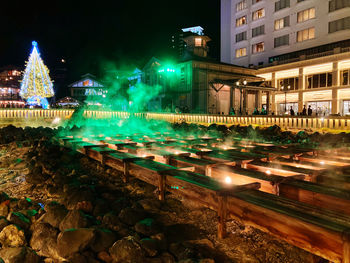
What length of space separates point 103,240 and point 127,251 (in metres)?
0.56

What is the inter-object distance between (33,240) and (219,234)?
3137 mm

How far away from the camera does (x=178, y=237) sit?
4.34 metres

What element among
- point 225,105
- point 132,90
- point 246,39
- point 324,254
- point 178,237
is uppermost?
point 246,39

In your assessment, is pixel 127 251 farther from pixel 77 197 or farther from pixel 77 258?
pixel 77 197

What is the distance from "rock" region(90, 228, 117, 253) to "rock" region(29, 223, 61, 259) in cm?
Result: 66

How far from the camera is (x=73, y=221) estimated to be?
13.9 feet

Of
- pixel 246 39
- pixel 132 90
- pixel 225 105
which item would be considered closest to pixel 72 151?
pixel 225 105

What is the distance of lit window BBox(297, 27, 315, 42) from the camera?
33.3 metres

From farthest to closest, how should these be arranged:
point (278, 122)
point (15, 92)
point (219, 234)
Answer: point (15, 92) → point (278, 122) → point (219, 234)

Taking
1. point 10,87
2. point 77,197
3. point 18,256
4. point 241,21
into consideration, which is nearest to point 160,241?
point 18,256

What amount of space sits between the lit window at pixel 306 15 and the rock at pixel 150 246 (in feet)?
127

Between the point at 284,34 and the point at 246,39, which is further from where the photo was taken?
the point at 246,39

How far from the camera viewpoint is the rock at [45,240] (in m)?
4.01

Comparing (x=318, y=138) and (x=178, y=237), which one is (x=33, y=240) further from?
(x=318, y=138)
